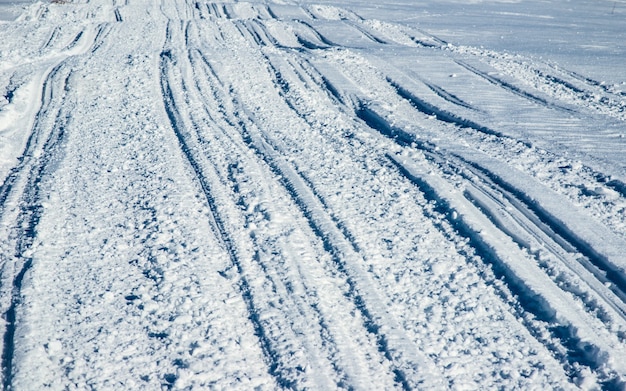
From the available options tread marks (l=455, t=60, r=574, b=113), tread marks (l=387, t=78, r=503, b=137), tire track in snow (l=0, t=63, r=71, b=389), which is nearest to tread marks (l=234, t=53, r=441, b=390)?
tire track in snow (l=0, t=63, r=71, b=389)

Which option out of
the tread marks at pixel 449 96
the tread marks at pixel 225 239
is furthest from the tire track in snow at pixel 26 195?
the tread marks at pixel 449 96

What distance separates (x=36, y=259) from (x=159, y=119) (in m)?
3.09

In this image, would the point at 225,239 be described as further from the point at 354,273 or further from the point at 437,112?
the point at 437,112

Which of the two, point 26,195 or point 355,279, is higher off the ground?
point 26,195

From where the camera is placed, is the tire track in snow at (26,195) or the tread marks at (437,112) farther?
the tread marks at (437,112)

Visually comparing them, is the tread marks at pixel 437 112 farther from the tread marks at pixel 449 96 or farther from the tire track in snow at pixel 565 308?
the tire track in snow at pixel 565 308

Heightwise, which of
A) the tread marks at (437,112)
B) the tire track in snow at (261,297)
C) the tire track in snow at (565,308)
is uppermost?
the tread marks at (437,112)

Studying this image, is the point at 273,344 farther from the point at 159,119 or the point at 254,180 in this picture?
the point at 159,119

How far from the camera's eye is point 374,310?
3.19 meters

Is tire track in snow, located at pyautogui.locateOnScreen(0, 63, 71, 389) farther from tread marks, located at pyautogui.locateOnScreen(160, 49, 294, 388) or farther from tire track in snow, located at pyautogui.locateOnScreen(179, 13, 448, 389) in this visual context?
tire track in snow, located at pyautogui.locateOnScreen(179, 13, 448, 389)

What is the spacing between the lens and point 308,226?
4.09 metres

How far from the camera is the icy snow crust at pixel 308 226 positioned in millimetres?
2834

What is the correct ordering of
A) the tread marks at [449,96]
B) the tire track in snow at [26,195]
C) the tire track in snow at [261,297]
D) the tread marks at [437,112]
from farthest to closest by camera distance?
the tread marks at [449,96] < the tread marks at [437,112] < the tire track in snow at [26,195] < the tire track in snow at [261,297]

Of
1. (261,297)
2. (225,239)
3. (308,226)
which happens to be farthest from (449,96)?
(261,297)
